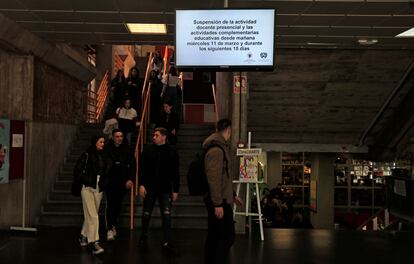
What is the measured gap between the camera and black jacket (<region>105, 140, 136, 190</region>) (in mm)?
7203

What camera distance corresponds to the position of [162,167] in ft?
20.6

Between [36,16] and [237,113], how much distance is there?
323 centimetres

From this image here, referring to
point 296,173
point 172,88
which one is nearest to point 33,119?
point 172,88

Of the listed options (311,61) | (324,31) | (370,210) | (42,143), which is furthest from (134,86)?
(370,210)

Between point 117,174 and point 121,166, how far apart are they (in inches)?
5.1

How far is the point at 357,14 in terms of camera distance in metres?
6.91

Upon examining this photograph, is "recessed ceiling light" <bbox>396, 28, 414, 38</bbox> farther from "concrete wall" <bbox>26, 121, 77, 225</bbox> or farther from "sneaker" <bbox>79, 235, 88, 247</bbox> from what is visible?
"concrete wall" <bbox>26, 121, 77, 225</bbox>

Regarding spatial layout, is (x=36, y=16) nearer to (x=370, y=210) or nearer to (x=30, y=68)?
(x=30, y=68)

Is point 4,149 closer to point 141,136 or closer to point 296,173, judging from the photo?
point 141,136

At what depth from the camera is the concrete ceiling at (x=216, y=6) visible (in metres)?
6.50

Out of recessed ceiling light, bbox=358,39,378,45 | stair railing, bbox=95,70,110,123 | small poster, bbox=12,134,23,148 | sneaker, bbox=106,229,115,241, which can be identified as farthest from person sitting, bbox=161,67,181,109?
sneaker, bbox=106,229,115,241

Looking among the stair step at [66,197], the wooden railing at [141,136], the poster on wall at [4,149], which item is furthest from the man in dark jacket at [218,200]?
the stair step at [66,197]

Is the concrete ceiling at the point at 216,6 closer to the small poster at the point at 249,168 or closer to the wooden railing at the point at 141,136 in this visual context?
the wooden railing at the point at 141,136

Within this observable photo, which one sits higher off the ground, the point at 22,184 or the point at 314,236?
the point at 22,184
